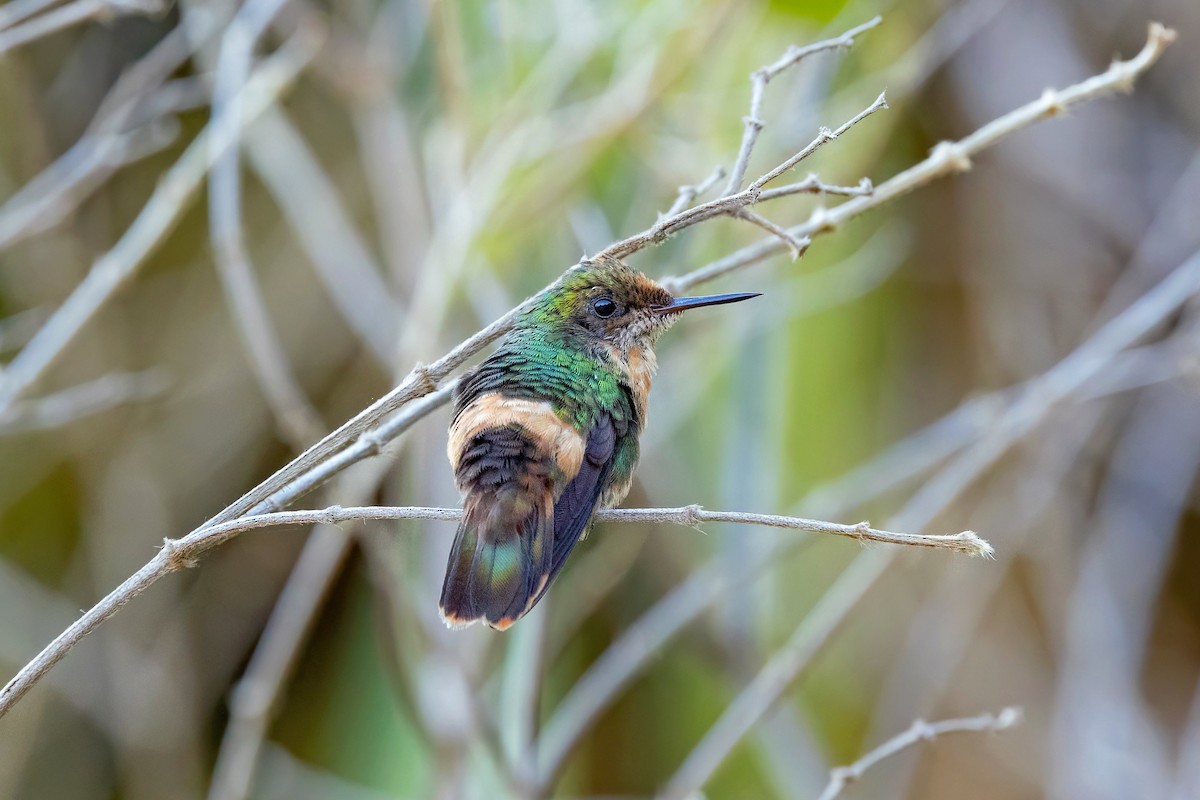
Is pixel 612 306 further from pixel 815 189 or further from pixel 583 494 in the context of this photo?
pixel 815 189

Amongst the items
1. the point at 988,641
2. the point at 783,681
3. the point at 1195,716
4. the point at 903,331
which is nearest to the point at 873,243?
the point at 903,331

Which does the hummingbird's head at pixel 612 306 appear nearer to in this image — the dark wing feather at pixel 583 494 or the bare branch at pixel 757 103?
the dark wing feather at pixel 583 494

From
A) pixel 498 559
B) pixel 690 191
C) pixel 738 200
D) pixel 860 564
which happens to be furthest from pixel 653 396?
pixel 738 200

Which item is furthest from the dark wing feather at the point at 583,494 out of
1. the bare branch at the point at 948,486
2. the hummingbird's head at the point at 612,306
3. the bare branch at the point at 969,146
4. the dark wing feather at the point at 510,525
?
the bare branch at the point at 948,486

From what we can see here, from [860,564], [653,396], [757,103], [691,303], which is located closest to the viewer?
[757,103]

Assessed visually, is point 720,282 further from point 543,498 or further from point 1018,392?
point 543,498

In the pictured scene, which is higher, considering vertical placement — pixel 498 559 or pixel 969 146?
pixel 969 146

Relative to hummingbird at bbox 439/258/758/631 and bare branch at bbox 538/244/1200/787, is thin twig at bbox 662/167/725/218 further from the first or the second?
bare branch at bbox 538/244/1200/787
